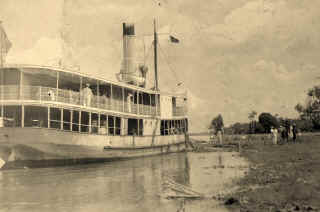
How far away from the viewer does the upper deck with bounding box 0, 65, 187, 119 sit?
1792 cm

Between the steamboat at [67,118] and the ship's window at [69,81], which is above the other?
the ship's window at [69,81]

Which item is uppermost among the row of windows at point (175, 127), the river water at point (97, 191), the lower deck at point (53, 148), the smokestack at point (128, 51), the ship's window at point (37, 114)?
the smokestack at point (128, 51)

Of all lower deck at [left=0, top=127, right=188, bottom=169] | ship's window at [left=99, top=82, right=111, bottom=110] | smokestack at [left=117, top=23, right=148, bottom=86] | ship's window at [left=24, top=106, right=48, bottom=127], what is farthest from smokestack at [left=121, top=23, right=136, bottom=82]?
ship's window at [left=24, top=106, right=48, bottom=127]

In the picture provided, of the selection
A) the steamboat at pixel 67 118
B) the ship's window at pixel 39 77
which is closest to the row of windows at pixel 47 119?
the steamboat at pixel 67 118

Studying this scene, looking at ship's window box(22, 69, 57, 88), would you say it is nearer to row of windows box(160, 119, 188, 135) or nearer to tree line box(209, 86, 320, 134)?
row of windows box(160, 119, 188, 135)

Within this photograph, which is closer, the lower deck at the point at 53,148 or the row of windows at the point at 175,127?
the lower deck at the point at 53,148

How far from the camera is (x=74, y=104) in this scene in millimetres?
19531

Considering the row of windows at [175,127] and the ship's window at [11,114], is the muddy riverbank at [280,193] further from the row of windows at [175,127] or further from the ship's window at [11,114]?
the row of windows at [175,127]

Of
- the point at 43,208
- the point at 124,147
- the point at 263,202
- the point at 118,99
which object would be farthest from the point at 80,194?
the point at 118,99

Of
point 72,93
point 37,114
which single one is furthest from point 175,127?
point 37,114

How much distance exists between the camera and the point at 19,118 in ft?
64.5

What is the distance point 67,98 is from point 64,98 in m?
0.21

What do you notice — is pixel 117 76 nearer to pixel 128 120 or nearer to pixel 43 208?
pixel 128 120

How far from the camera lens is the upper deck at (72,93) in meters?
17.9
